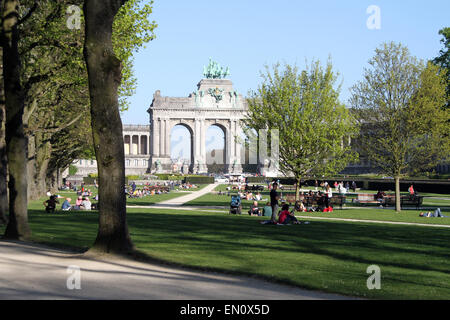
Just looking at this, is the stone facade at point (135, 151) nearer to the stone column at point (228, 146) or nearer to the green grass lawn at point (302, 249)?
the stone column at point (228, 146)

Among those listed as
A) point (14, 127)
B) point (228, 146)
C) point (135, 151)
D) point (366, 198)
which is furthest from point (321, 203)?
point (135, 151)

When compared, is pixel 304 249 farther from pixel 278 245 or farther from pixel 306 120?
pixel 306 120

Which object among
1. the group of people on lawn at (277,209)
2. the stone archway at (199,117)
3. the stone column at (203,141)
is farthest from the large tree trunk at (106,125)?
the stone column at (203,141)

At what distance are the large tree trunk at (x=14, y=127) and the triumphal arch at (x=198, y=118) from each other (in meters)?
127

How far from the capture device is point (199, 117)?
14625 cm

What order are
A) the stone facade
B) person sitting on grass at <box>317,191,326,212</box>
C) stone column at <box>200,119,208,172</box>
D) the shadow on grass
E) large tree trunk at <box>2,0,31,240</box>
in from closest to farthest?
1. the shadow on grass
2. large tree trunk at <box>2,0,31,240</box>
3. person sitting on grass at <box>317,191,326,212</box>
4. stone column at <box>200,119,208,172</box>
5. the stone facade

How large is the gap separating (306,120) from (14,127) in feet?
68.4

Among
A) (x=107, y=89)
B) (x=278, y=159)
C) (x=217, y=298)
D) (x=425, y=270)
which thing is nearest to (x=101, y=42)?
(x=107, y=89)

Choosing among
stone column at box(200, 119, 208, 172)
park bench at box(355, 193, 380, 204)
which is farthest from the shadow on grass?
stone column at box(200, 119, 208, 172)

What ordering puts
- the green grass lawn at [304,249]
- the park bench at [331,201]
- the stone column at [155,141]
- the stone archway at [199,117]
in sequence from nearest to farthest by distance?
1. the green grass lawn at [304,249]
2. the park bench at [331,201]
3. the stone archway at [199,117]
4. the stone column at [155,141]

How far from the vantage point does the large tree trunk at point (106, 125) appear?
1342 cm

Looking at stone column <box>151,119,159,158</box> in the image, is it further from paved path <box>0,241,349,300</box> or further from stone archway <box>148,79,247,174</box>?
paved path <box>0,241,349,300</box>

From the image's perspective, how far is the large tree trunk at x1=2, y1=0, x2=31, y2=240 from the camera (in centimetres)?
1717

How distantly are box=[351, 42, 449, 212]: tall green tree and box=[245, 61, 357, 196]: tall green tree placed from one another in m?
1.53
